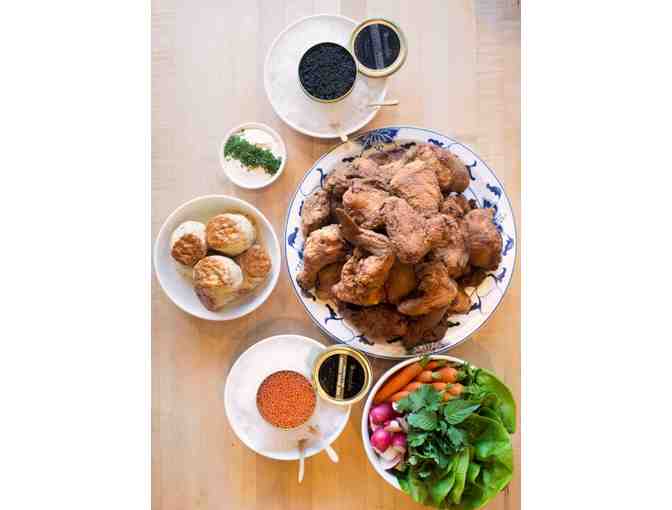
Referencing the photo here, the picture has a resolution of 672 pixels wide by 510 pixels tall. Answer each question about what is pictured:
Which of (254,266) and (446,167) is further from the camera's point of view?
(254,266)

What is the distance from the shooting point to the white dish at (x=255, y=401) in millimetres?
1771

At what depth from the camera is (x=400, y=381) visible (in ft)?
5.57

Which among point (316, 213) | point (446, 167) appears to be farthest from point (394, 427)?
point (446, 167)

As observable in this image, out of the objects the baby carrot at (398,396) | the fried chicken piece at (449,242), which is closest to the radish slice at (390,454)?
the baby carrot at (398,396)

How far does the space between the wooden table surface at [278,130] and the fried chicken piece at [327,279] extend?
0.20m

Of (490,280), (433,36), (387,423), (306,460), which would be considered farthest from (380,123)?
(306,460)

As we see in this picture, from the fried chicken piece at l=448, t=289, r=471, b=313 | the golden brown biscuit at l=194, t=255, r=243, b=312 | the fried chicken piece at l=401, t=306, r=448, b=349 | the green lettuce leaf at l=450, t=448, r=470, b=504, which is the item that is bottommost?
the green lettuce leaf at l=450, t=448, r=470, b=504

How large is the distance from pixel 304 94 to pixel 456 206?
605 millimetres

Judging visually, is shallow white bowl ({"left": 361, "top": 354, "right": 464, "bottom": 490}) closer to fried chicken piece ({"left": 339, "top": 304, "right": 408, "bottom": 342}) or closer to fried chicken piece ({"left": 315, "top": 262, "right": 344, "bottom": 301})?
fried chicken piece ({"left": 339, "top": 304, "right": 408, "bottom": 342})

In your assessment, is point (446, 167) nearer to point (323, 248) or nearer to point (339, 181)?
point (339, 181)

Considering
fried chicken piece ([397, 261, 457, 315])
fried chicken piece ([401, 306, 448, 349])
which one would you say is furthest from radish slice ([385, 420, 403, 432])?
fried chicken piece ([397, 261, 457, 315])

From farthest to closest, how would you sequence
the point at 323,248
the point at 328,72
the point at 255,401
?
1. the point at 255,401
2. the point at 328,72
3. the point at 323,248

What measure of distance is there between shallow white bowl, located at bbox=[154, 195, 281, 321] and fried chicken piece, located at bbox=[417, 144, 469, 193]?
1.73ft

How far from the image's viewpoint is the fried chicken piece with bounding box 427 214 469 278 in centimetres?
147
